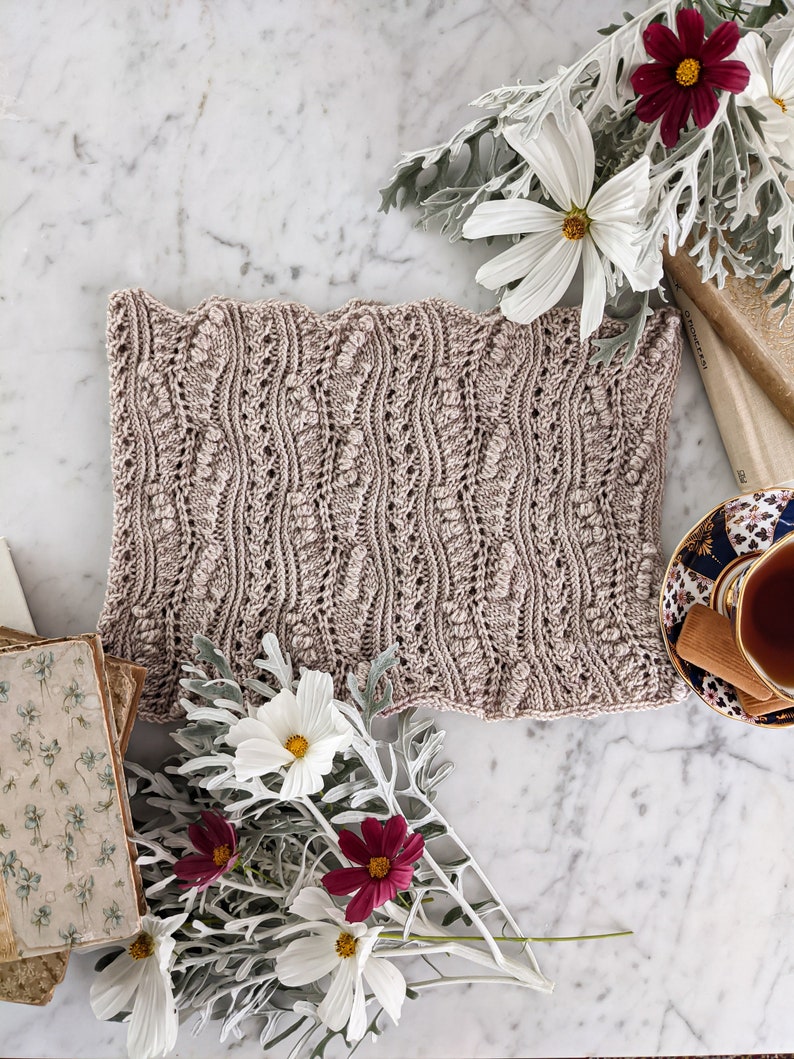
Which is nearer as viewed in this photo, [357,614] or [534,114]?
[534,114]

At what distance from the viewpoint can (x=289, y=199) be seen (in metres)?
0.90

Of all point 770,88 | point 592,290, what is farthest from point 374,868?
point 770,88

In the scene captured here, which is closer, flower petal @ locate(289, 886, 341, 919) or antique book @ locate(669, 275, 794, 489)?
flower petal @ locate(289, 886, 341, 919)

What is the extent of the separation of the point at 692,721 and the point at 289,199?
2.66 ft

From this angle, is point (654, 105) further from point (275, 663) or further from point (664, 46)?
point (275, 663)

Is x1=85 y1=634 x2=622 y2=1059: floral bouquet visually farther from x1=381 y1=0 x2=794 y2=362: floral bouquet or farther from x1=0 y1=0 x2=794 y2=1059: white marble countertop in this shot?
x1=381 y1=0 x2=794 y2=362: floral bouquet

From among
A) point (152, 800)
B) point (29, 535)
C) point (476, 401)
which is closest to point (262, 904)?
point (152, 800)

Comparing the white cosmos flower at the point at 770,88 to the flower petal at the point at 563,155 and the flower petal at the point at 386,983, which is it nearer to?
the flower petal at the point at 563,155

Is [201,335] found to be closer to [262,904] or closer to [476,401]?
[476,401]

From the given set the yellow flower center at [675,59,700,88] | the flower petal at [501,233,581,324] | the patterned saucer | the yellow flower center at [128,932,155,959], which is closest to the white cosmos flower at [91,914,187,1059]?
the yellow flower center at [128,932,155,959]

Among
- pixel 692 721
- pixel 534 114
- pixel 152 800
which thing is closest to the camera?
pixel 534 114

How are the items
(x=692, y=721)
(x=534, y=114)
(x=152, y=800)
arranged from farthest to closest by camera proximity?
1. (x=692, y=721)
2. (x=152, y=800)
3. (x=534, y=114)

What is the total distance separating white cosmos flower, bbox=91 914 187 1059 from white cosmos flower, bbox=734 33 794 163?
0.96 meters

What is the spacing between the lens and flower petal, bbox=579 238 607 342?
76cm
